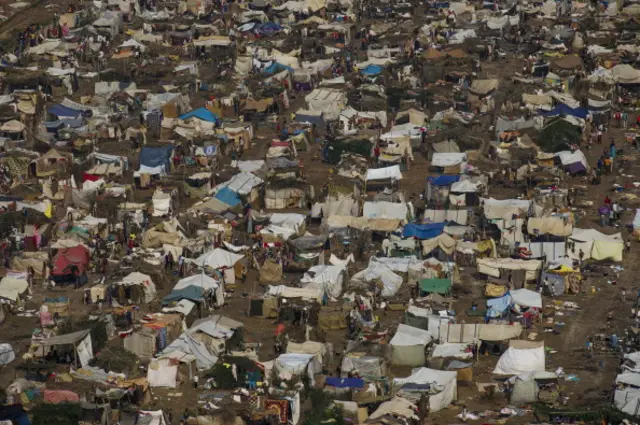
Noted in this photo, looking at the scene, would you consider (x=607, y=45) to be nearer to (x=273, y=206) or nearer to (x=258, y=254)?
(x=273, y=206)

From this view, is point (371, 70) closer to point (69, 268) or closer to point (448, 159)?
point (448, 159)

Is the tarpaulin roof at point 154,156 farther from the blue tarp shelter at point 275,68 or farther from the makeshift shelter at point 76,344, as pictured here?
the makeshift shelter at point 76,344

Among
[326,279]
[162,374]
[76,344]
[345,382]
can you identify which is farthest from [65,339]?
[326,279]

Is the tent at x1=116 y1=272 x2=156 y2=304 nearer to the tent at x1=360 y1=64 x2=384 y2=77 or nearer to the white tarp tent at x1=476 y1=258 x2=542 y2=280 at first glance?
the white tarp tent at x1=476 y1=258 x2=542 y2=280

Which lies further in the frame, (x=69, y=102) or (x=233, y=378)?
(x=69, y=102)

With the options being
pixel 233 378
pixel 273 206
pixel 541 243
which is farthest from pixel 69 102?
pixel 233 378

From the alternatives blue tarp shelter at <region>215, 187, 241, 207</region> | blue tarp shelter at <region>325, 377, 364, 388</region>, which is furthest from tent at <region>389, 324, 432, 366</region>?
blue tarp shelter at <region>215, 187, 241, 207</region>

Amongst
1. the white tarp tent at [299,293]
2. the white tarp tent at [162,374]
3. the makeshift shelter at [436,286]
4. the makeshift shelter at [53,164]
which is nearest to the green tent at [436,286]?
the makeshift shelter at [436,286]
